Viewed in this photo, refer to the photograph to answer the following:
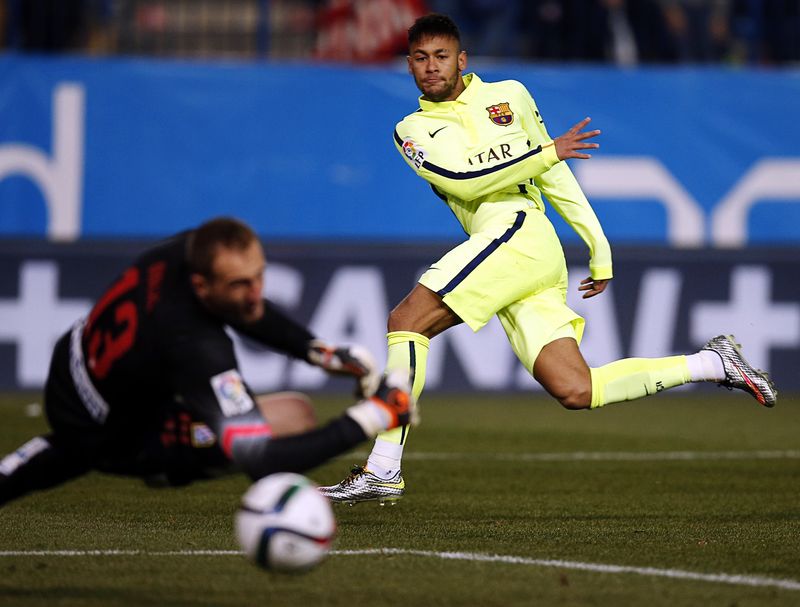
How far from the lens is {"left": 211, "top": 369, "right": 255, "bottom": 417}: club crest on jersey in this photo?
4680 mm

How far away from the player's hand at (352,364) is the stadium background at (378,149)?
25.7 feet

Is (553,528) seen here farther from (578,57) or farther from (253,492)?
(578,57)

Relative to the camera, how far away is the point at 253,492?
4.76 metres

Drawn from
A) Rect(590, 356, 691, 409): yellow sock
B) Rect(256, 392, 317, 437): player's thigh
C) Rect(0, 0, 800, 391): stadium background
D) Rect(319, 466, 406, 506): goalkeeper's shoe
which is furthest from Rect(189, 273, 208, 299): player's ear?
Rect(0, 0, 800, 391): stadium background

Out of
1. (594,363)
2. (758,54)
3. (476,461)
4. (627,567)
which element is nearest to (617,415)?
(594,363)

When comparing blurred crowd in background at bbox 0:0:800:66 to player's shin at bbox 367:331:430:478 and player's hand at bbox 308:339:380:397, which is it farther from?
player's hand at bbox 308:339:380:397

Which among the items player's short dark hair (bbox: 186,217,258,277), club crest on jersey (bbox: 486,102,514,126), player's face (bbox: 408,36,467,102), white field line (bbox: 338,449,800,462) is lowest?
white field line (bbox: 338,449,800,462)

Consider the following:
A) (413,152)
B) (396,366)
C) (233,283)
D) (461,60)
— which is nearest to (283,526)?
(233,283)

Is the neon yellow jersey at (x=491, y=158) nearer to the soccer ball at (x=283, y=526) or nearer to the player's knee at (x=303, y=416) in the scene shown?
the player's knee at (x=303, y=416)

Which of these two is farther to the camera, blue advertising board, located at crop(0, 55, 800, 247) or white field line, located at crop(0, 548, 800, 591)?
blue advertising board, located at crop(0, 55, 800, 247)

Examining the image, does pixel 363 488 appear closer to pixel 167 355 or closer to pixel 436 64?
pixel 436 64

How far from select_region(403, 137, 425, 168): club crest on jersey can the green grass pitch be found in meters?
1.64

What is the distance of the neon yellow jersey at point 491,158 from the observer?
22.9ft

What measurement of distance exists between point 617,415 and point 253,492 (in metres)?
7.90
